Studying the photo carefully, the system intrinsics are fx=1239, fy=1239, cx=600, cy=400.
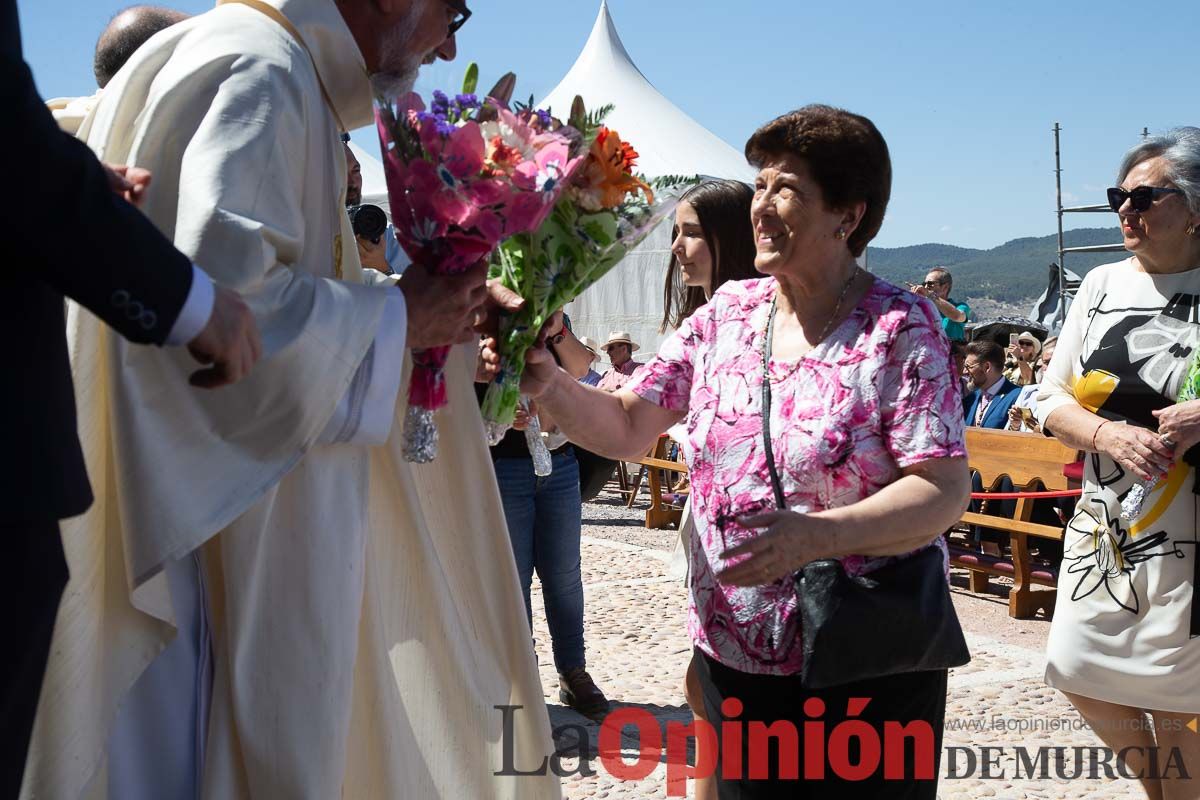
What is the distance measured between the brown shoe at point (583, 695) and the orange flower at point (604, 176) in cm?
345

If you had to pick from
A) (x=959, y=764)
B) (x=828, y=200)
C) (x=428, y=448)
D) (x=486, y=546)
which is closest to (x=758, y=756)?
(x=486, y=546)

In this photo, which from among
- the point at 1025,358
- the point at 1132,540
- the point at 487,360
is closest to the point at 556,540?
the point at 1132,540

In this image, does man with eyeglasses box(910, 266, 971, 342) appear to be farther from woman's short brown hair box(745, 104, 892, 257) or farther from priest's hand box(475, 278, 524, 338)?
priest's hand box(475, 278, 524, 338)

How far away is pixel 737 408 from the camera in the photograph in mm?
3088

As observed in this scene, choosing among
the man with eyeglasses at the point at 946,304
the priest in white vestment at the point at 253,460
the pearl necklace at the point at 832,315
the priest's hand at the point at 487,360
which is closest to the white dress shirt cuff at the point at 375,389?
the priest in white vestment at the point at 253,460

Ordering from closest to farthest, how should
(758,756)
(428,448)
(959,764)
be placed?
(428,448) < (758,756) < (959,764)

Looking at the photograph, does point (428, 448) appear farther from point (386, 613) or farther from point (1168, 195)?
point (1168, 195)

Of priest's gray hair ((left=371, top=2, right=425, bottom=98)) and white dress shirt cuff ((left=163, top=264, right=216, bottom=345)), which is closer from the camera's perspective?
white dress shirt cuff ((left=163, top=264, right=216, bottom=345))

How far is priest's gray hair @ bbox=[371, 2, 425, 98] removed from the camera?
9.14ft

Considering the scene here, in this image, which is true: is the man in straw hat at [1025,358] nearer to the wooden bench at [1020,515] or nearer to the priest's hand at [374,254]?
the wooden bench at [1020,515]

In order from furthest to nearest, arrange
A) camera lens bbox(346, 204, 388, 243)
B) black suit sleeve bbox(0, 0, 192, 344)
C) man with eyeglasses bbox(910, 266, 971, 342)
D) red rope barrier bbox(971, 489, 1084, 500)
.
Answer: man with eyeglasses bbox(910, 266, 971, 342), red rope barrier bbox(971, 489, 1084, 500), camera lens bbox(346, 204, 388, 243), black suit sleeve bbox(0, 0, 192, 344)

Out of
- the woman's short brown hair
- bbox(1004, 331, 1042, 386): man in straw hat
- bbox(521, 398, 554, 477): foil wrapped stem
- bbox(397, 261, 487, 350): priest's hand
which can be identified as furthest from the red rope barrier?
bbox(397, 261, 487, 350): priest's hand

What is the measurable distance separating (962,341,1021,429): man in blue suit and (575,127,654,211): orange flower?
26.8 feet

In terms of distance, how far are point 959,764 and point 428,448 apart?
3.26 meters
